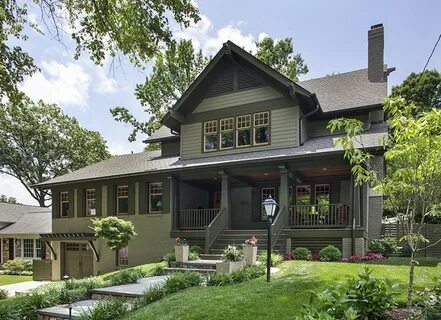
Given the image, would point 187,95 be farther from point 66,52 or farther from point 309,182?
point 66,52

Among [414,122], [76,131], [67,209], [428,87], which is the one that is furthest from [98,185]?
[428,87]

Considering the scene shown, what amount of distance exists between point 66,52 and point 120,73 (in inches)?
52.4

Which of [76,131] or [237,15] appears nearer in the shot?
[237,15]

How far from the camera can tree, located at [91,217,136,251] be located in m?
15.9

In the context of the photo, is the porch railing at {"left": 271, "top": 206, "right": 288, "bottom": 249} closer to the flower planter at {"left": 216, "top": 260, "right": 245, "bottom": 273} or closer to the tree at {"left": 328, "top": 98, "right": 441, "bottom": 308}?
the flower planter at {"left": 216, "top": 260, "right": 245, "bottom": 273}

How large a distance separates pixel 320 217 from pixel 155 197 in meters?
7.91

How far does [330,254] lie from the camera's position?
41.4 ft

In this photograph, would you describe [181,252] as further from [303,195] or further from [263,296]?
[303,195]

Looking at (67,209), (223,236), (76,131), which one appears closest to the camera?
(223,236)

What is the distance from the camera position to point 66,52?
8.84 metres

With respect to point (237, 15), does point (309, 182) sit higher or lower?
lower

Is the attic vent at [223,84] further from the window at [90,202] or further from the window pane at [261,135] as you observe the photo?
the window at [90,202]

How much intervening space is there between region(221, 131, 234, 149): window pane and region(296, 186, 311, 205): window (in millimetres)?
3609

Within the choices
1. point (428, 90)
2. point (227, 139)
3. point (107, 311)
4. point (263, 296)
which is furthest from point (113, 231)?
point (428, 90)
